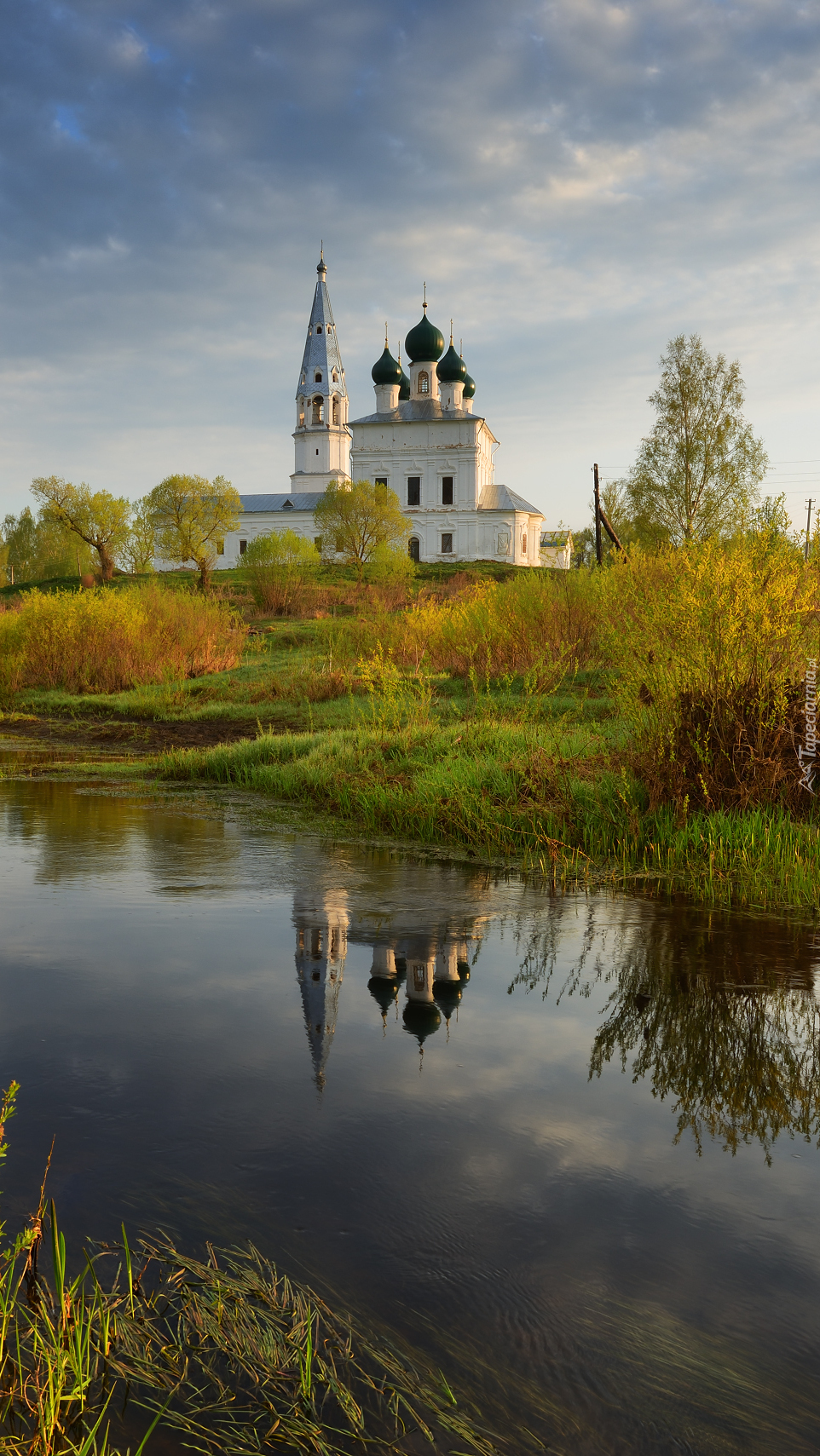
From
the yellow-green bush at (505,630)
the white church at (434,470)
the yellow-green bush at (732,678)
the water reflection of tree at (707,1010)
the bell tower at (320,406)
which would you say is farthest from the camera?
the bell tower at (320,406)

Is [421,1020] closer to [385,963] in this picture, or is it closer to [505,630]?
[385,963]

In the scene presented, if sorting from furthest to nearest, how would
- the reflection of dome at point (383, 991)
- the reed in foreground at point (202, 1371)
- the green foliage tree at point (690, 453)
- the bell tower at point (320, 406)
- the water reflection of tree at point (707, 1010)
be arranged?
1. the bell tower at point (320, 406)
2. the green foliage tree at point (690, 453)
3. the reflection of dome at point (383, 991)
4. the water reflection of tree at point (707, 1010)
5. the reed in foreground at point (202, 1371)

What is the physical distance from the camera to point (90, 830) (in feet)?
27.3

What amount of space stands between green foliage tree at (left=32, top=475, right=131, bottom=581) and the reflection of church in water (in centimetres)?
4809

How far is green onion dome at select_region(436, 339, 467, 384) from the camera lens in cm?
6606

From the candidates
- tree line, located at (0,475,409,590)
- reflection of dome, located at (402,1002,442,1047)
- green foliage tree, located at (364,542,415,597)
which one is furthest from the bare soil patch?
tree line, located at (0,475,409,590)

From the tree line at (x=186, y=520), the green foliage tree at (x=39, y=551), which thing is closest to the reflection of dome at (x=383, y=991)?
→ the tree line at (x=186, y=520)

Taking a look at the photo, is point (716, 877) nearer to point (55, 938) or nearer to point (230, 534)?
point (55, 938)

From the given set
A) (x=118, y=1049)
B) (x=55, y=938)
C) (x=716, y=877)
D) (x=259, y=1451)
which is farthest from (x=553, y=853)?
(x=259, y=1451)

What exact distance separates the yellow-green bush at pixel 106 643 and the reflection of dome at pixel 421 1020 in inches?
568

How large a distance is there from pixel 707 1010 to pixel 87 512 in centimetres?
5175

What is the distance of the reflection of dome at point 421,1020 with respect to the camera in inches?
171

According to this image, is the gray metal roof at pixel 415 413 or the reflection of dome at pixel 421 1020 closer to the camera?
the reflection of dome at pixel 421 1020

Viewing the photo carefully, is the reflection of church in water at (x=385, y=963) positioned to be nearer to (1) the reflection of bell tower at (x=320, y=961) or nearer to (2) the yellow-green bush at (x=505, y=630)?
(1) the reflection of bell tower at (x=320, y=961)
